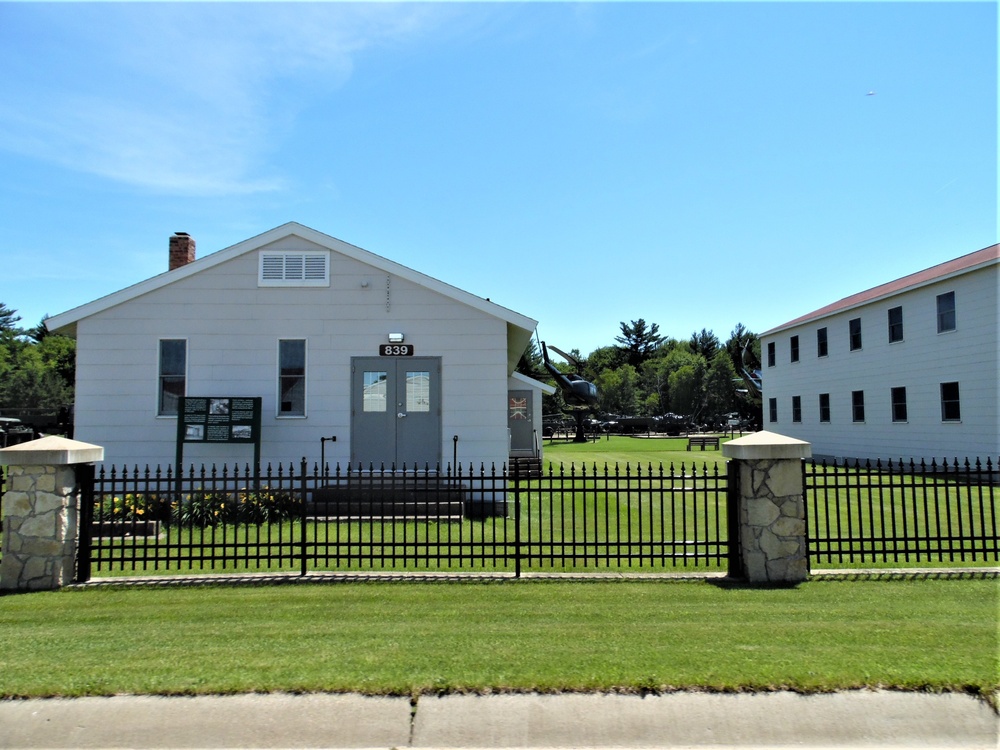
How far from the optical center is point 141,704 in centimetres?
439

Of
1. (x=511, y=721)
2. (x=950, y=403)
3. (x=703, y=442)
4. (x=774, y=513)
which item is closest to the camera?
(x=511, y=721)

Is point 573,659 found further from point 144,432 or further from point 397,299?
point 144,432

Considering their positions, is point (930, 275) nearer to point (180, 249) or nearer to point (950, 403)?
point (950, 403)

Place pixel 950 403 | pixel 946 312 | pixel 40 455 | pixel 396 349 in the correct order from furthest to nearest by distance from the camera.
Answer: pixel 946 312 < pixel 950 403 < pixel 396 349 < pixel 40 455

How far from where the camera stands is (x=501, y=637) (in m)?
5.50

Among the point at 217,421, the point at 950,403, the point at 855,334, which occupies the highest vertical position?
the point at 855,334

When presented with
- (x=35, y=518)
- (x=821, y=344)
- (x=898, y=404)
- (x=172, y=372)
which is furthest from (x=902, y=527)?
(x=821, y=344)

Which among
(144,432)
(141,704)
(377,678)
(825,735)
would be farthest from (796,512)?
(144,432)

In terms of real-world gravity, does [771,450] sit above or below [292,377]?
below

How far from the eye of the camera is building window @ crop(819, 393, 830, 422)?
29.2 meters

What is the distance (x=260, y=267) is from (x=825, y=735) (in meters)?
12.5

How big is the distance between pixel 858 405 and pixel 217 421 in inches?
920

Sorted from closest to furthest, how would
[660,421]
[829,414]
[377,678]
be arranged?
[377,678] → [829,414] → [660,421]

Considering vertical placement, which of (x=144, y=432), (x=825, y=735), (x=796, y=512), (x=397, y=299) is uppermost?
(x=397, y=299)
